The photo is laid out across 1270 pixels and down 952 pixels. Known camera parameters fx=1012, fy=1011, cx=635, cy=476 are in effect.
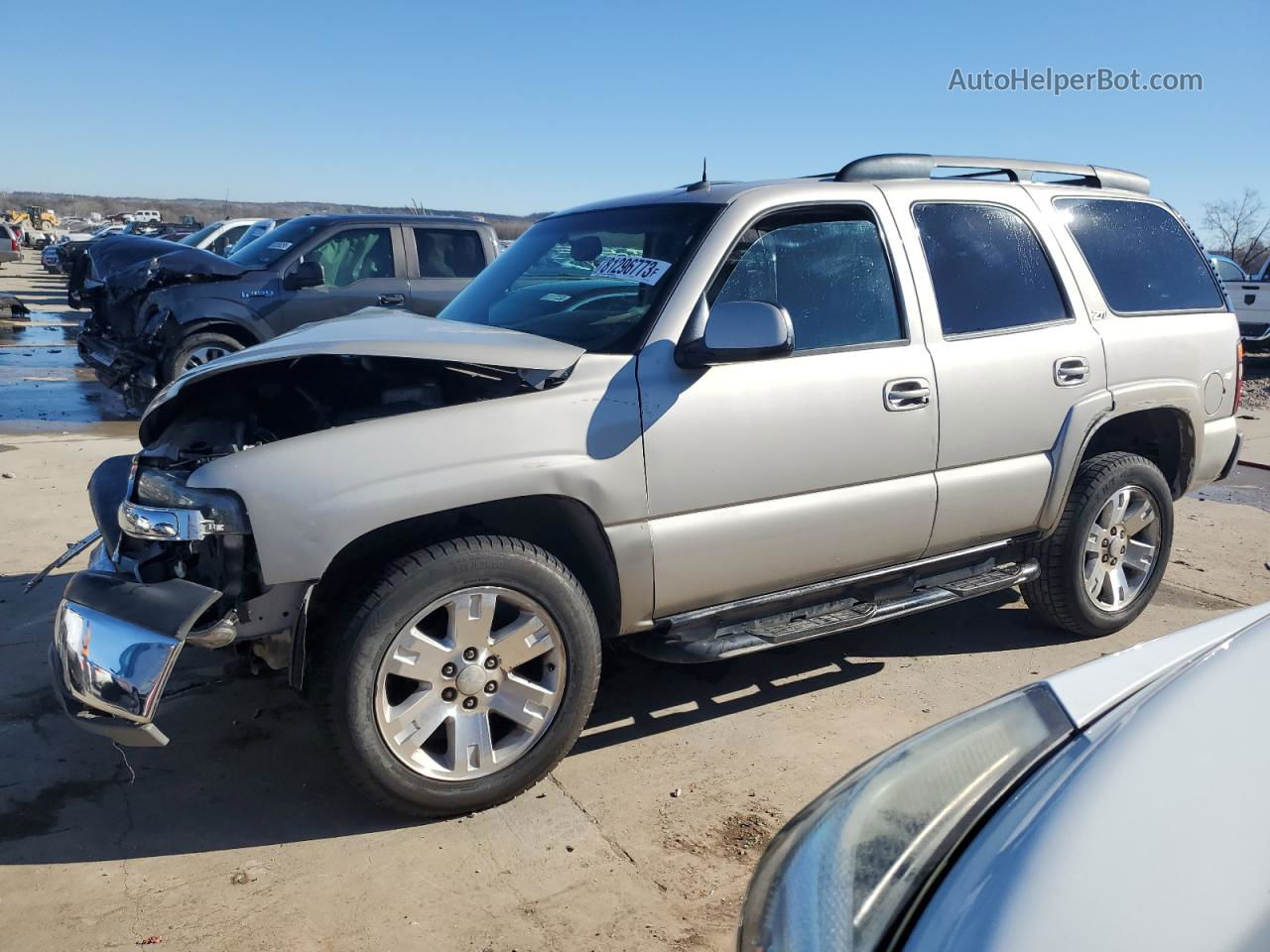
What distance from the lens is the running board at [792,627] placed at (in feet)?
11.4

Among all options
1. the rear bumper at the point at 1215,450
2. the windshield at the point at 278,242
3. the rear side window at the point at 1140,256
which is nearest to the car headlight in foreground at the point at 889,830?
the rear side window at the point at 1140,256

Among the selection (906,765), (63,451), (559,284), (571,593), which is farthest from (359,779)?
(63,451)

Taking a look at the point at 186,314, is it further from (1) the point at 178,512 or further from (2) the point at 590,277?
(1) the point at 178,512

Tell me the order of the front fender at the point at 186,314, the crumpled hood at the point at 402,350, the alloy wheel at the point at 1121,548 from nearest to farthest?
the crumpled hood at the point at 402,350 → the alloy wheel at the point at 1121,548 → the front fender at the point at 186,314

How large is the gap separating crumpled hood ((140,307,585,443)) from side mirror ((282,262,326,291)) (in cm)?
559

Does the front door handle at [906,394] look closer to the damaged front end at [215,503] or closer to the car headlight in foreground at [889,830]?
the damaged front end at [215,503]

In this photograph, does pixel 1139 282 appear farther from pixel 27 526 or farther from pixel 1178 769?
pixel 27 526

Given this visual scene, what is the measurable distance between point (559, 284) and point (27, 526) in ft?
12.6

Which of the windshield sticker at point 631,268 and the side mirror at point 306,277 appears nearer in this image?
the windshield sticker at point 631,268

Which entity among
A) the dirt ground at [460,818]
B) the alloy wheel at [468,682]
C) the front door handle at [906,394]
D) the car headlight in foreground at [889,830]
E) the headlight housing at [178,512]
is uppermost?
the front door handle at [906,394]

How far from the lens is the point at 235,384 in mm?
3562

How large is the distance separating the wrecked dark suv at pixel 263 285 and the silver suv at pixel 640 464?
538 centimetres

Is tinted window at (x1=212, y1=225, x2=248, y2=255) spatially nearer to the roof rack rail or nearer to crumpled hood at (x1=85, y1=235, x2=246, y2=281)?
crumpled hood at (x1=85, y1=235, x2=246, y2=281)

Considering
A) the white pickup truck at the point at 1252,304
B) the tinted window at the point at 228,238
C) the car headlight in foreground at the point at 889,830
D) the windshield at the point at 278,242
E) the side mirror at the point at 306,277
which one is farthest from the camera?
the tinted window at the point at 228,238
